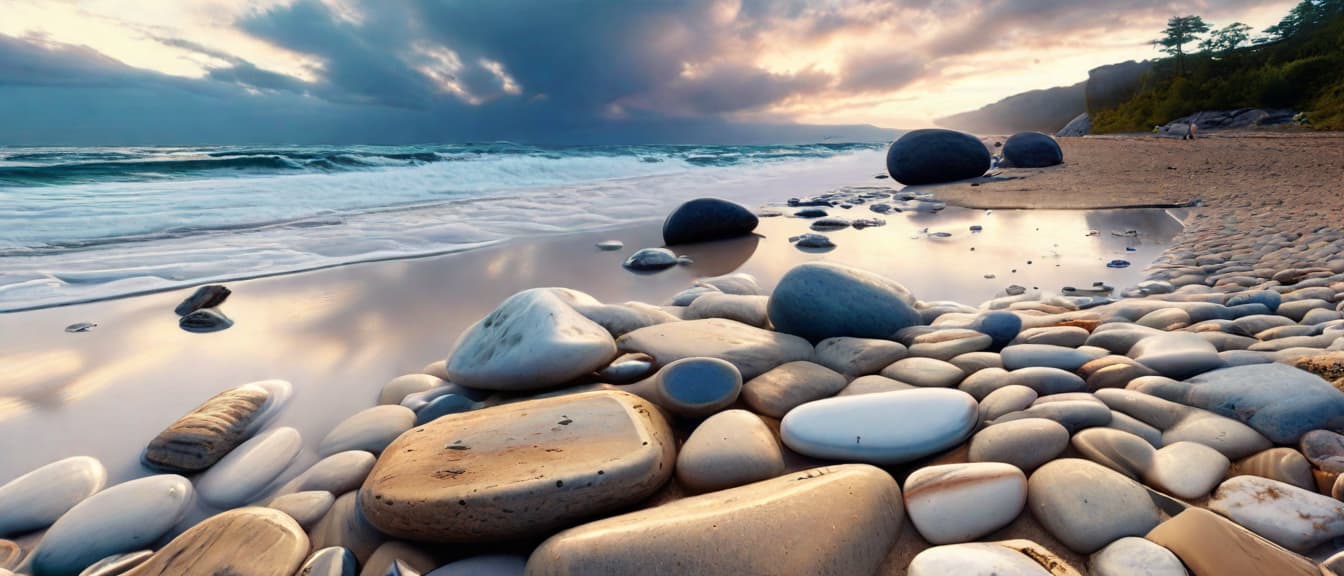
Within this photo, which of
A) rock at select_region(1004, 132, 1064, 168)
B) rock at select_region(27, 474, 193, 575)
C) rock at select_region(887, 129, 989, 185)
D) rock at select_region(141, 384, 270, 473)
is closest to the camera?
rock at select_region(27, 474, 193, 575)

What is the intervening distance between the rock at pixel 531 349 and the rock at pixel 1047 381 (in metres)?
1.22

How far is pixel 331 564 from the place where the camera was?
3.56 feet

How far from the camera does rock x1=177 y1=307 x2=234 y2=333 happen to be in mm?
2635

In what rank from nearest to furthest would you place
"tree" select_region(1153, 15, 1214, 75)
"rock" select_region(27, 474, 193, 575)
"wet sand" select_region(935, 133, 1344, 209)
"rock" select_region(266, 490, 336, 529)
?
"rock" select_region(27, 474, 193, 575), "rock" select_region(266, 490, 336, 529), "wet sand" select_region(935, 133, 1344, 209), "tree" select_region(1153, 15, 1214, 75)

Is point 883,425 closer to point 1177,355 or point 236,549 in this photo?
point 1177,355

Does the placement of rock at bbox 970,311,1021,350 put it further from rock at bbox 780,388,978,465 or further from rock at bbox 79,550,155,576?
rock at bbox 79,550,155,576

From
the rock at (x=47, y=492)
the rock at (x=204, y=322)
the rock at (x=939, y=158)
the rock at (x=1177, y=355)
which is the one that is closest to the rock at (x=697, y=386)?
the rock at (x=1177, y=355)

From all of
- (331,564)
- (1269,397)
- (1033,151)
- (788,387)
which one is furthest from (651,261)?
(1033,151)

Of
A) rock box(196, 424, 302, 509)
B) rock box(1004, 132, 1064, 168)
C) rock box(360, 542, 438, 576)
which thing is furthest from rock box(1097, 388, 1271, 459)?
rock box(1004, 132, 1064, 168)

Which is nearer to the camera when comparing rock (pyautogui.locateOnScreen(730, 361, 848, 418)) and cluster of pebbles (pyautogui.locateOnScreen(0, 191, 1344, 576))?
cluster of pebbles (pyautogui.locateOnScreen(0, 191, 1344, 576))

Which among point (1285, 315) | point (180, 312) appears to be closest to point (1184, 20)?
point (1285, 315)

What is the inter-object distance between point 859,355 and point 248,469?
70.2 inches

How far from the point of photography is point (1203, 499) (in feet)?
3.50

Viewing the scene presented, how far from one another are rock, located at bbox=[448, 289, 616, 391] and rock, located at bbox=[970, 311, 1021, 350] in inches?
51.3
